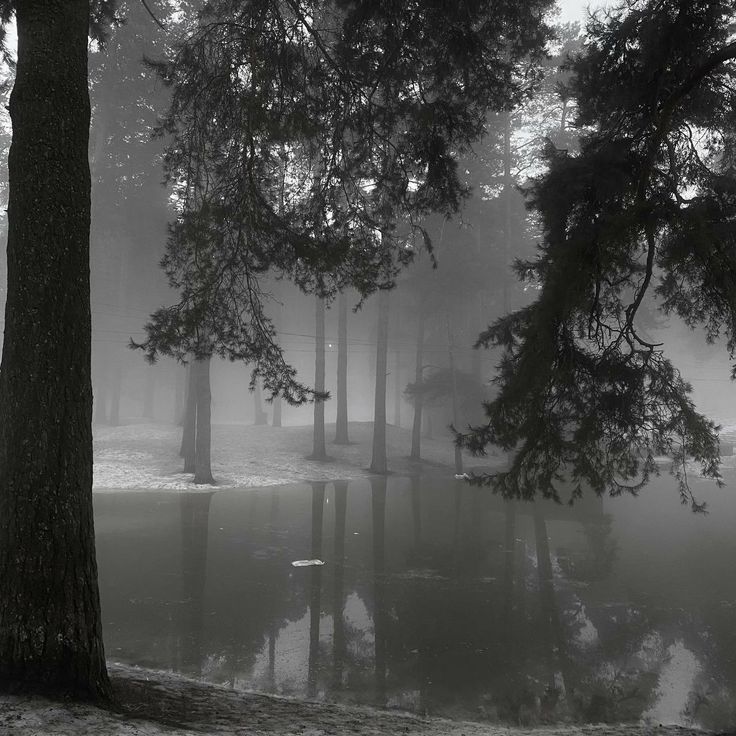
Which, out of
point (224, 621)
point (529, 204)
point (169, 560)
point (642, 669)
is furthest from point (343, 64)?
point (169, 560)

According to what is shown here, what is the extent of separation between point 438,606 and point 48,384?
7689 mm

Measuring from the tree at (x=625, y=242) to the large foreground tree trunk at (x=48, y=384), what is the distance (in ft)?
12.6

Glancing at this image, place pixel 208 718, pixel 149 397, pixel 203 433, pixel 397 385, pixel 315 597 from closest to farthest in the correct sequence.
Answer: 1. pixel 208 718
2. pixel 315 597
3. pixel 203 433
4. pixel 149 397
5. pixel 397 385

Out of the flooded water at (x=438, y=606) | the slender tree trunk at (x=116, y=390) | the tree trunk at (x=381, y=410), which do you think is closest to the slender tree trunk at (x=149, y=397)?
the slender tree trunk at (x=116, y=390)

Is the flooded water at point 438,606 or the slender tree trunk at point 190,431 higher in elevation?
the slender tree trunk at point 190,431

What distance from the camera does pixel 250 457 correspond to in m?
26.6

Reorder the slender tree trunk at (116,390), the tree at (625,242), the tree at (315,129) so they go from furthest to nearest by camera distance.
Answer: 1. the slender tree trunk at (116,390)
2. the tree at (315,129)
3. the tree at (625,242)

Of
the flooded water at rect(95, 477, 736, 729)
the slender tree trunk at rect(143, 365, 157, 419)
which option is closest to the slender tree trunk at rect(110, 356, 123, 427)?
the slender tree trunk at rect(143, 365, 157, 419)

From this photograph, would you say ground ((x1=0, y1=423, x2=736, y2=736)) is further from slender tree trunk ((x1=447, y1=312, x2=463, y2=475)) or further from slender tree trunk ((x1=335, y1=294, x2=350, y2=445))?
slender tree trunk ((x1=335, y1=294, x2=350, y2=445))

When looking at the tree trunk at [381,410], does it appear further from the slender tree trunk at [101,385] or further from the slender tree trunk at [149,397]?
the slender tree trunk at [101,385]

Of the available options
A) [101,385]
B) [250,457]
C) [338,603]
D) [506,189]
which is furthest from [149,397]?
[338,603]

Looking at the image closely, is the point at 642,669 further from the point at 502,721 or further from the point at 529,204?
the point at 529,204

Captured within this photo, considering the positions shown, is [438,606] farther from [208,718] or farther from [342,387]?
[342,387]

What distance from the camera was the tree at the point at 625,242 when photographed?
5602mm
